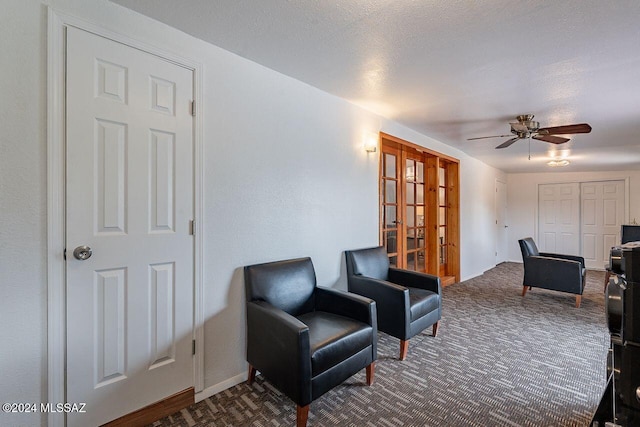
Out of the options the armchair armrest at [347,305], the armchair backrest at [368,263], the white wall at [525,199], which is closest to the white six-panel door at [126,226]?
the armchair armrest at [347,305]

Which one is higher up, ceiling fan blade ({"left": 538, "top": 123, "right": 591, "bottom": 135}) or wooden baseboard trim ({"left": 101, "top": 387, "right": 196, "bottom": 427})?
ceiling fan blade ({"left": 538, "top": 123, "right": 591, "bottom": 135})

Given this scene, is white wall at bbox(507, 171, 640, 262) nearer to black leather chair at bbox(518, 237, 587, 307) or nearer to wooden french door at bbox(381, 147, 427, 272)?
black leather chair at bbox(518, 237, 587, 307)

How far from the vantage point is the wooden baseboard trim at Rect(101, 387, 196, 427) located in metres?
1.63

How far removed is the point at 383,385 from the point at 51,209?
7.43ft

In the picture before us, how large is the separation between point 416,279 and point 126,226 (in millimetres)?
2544

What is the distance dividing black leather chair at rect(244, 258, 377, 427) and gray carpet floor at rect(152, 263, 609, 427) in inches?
7.8

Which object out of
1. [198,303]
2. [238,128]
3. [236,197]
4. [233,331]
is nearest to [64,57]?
[238,128]

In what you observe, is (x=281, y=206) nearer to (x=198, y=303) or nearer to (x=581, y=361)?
(x=198, y=303)

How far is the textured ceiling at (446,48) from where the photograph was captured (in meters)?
1.58

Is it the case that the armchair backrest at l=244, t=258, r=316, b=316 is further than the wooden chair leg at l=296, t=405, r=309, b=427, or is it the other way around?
the armchair backrest at l=244, t=258, r=316, b=316

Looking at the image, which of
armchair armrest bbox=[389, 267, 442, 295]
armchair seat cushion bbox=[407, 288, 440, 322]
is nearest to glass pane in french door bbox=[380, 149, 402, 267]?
armchair armrest bbox=[389, 267, 442, 295]

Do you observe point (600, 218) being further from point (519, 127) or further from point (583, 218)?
point (519, 127)

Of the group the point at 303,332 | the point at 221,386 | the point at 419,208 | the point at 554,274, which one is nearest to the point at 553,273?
the point at 554,274

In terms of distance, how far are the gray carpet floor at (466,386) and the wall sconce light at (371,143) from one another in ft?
6.51
